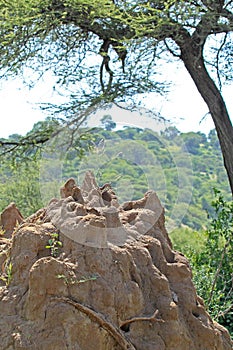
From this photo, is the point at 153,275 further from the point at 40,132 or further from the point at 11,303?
the point at 40,132

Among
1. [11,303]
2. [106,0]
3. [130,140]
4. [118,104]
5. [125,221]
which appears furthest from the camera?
[118,104]

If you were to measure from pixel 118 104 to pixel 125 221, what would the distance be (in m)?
5.36

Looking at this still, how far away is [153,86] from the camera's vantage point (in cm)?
934

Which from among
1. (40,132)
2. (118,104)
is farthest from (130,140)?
(40,132)

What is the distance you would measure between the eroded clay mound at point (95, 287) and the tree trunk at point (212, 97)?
16.1 feet

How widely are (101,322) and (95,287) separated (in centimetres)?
18

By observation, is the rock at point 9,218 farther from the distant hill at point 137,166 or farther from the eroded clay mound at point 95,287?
the distant hill at point 137,166

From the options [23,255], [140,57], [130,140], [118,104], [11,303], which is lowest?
[11,303]

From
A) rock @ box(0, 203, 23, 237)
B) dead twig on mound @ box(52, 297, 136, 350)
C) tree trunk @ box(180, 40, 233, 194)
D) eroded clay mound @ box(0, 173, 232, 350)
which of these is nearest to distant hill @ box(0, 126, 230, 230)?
tree trunk @ box(180, 40, 233, 194)

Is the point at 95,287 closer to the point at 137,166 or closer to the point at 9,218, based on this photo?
the point at 9,218

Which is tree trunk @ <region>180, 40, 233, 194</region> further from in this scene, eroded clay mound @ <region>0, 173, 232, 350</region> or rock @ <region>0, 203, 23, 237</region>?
eroded clay mound @ <region>0, 173, 232, 350</region>

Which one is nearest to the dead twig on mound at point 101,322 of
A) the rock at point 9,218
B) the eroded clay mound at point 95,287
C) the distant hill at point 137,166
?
the eroded clay mound at point 95,287

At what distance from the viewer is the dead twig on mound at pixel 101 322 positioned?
2.98 metres

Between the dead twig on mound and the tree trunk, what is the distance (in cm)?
574
